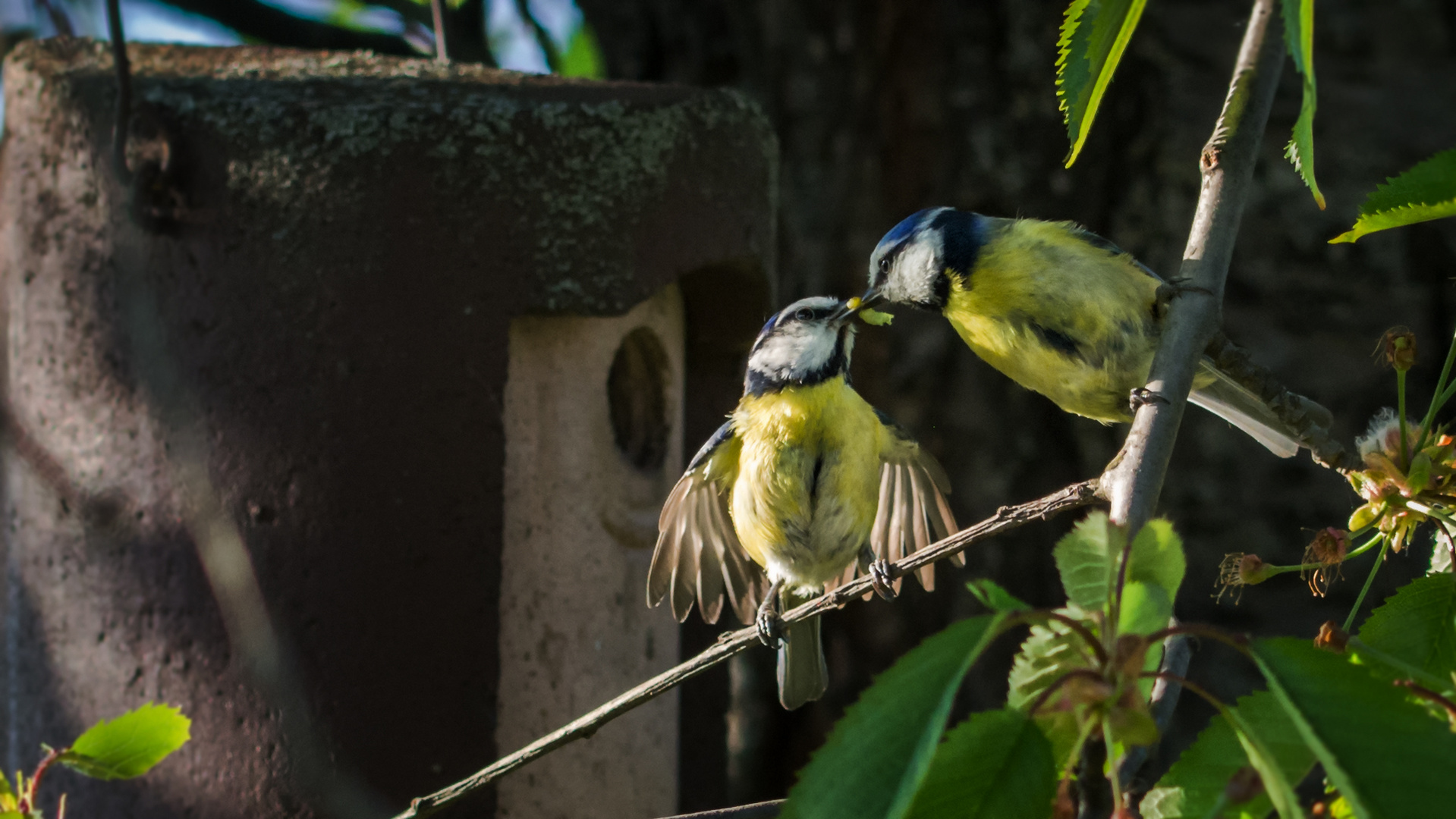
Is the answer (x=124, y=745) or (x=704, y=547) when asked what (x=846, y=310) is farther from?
(x=124, y=745)

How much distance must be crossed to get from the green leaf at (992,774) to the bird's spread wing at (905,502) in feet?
3.90

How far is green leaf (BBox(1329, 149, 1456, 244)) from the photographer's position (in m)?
0.70

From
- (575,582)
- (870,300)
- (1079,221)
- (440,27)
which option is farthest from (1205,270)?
(1079,221)

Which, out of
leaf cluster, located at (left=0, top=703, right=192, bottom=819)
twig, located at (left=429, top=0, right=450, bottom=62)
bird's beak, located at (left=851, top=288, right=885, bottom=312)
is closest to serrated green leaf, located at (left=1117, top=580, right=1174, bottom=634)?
leaf cluster, located at (left=0, top=703, right=192, bottom=819)

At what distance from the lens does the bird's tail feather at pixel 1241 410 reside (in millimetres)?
1536

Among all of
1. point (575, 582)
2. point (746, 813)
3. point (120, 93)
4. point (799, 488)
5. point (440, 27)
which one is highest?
point (440, 27)

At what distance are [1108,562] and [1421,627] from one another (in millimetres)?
303

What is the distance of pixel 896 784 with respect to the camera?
0.52 meters

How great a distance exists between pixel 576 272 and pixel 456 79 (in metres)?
0.34

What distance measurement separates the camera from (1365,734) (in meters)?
0.52

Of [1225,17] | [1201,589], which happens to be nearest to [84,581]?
[1201,589]

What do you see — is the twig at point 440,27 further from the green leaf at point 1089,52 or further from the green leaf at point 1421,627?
the green leaf at point 1421,627

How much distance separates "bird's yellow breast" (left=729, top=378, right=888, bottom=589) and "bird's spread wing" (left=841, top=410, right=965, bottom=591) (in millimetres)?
58

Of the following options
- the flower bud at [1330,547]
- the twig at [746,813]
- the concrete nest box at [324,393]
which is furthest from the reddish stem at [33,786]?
the flower bud at [1330,547]
